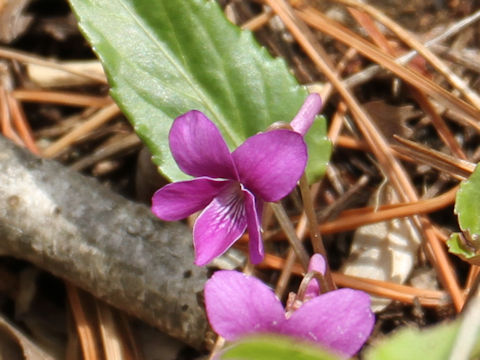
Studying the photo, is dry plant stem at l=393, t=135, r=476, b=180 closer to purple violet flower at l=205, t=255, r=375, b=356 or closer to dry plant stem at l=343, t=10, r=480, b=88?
dry plant stem at l=343, t=10, r=480, b=88

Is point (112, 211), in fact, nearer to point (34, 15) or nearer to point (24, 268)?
point (24, 268)

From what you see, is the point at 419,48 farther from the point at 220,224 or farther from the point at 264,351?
the point at 264,351

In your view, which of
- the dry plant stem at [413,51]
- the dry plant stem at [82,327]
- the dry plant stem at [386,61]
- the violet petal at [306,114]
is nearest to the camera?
the violet petal at [306,114]

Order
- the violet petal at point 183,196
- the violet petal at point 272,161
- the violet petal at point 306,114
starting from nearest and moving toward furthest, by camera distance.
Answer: the violet petal at point 272,161 < the violet petal at point 183,196 < the violet petal at point 306,114

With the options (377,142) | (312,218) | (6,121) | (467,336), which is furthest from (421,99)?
(467,336)

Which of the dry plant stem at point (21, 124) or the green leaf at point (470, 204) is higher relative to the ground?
the dry plant stem at point (21, 124)

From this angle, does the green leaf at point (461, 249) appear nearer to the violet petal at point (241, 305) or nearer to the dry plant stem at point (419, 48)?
the violet petal at point (241, 305)

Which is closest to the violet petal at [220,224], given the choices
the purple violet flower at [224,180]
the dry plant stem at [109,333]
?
the purple violet flower at [224,180]

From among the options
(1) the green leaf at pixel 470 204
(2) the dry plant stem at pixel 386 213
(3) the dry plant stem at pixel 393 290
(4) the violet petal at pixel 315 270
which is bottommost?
(3) the dry plant stem at pixel 393 290
